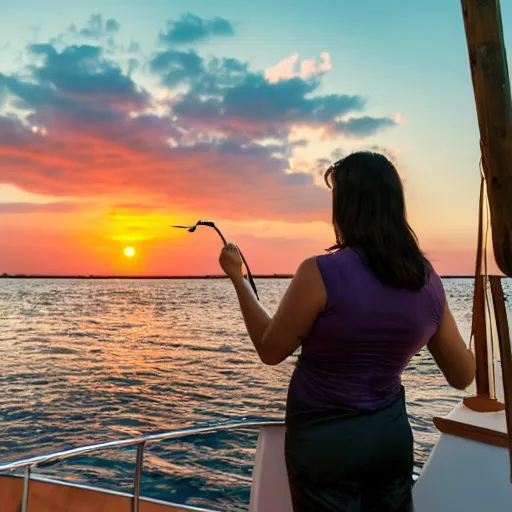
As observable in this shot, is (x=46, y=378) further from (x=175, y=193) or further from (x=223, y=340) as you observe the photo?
(x=223, y=340)

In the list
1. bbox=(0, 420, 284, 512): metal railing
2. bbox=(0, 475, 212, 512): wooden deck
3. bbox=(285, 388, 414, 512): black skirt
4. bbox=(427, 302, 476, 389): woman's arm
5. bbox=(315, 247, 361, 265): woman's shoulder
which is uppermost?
bbox=(315, 247, 361, 265): woman's shoulder

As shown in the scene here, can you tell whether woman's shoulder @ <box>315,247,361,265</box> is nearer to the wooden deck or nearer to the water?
the water

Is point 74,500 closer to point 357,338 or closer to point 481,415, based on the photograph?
point 481,415

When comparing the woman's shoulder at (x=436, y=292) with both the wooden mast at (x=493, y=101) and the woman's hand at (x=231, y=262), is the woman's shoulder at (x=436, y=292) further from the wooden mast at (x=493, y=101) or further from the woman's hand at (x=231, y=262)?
the woman's hand at (x=231, y=262)

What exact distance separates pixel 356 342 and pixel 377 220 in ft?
1.03

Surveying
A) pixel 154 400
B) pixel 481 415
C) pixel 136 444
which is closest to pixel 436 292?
pixel 481 415

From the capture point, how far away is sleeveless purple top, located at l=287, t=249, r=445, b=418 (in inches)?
54.6

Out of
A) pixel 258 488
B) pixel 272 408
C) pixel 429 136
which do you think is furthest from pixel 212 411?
pixel 258 488

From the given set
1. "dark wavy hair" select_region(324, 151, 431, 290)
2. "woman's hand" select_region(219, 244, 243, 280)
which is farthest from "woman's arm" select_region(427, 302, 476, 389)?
"woman's hand" select_region(219, 244, 243, 280)

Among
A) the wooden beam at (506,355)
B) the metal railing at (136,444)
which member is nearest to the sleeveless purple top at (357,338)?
the wooden beam at (506,355)

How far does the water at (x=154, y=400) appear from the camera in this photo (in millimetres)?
8609

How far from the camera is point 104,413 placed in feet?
51.6

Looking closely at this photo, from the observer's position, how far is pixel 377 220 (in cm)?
149

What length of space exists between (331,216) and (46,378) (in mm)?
21910
